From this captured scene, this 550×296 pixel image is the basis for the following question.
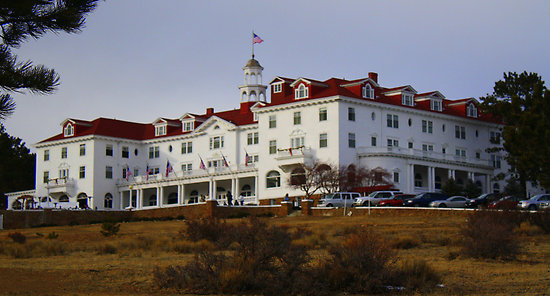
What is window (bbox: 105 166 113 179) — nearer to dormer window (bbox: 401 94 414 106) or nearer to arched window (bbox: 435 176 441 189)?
dormer window (bbox: 401 94 414 106)

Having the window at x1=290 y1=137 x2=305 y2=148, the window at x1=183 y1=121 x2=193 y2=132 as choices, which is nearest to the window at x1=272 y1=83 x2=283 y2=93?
the window at x1=290 y1=137 x2=305 y2=148

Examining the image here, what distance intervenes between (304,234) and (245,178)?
45316 mm

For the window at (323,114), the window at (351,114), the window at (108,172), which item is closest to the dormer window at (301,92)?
the window at (323,114)

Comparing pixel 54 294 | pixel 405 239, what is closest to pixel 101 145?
pixel 405 239

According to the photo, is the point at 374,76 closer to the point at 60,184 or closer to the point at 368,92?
the point at 368,92

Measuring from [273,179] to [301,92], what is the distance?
7.97 metres

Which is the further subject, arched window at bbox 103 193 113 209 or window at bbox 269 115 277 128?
arched window at bbox 103 193 113 209

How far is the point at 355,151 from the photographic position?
247ft

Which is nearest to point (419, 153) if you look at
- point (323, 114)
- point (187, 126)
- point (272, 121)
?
point (323, 114)

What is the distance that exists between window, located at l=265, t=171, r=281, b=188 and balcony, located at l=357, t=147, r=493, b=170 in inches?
301

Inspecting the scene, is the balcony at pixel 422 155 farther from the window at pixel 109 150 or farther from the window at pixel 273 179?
the window at pixel 109 150

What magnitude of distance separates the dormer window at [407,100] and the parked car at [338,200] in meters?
18.0

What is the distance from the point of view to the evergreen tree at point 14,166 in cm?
10344

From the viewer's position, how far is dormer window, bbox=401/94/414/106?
80169 millimetres
